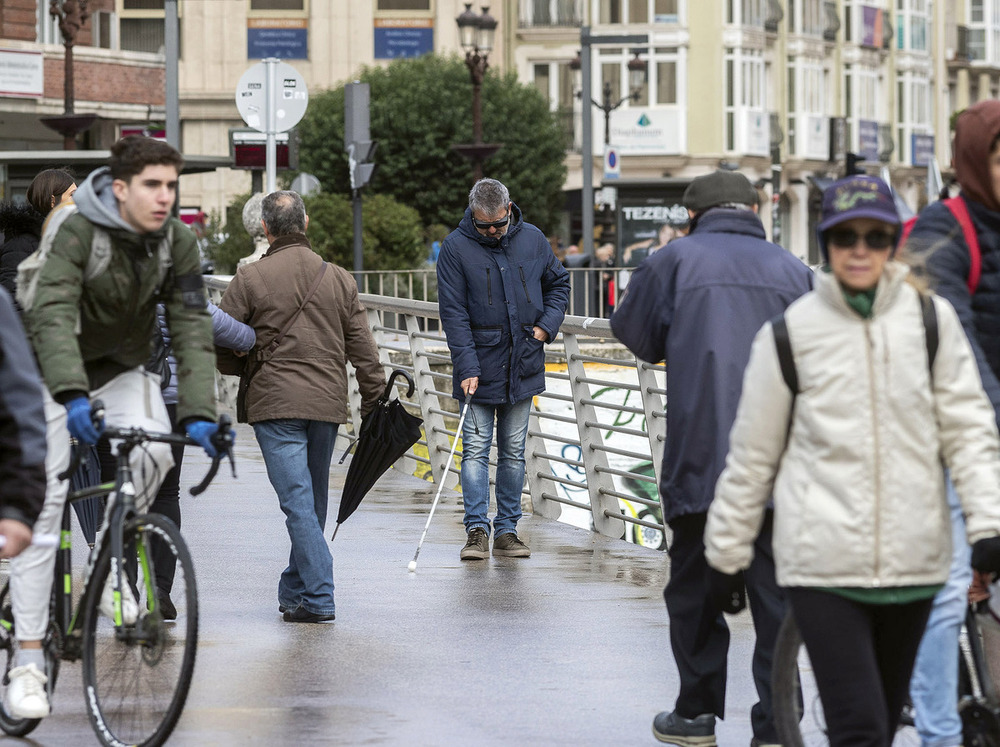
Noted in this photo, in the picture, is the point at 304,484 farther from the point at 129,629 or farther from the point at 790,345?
the point at 790,345

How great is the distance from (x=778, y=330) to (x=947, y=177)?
79.6m

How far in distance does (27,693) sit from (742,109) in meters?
61.3

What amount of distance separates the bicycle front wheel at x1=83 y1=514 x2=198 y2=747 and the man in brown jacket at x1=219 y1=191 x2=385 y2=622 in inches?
89.9

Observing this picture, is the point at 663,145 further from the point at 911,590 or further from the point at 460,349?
the point at 911,590

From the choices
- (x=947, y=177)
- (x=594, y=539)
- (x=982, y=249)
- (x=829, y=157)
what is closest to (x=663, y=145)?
(x=829, y=157)

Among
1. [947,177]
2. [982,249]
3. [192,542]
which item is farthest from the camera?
[947,177]

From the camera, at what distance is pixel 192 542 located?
1094cm

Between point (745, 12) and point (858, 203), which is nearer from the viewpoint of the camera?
point (858, 203)

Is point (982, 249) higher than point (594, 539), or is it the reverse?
point (982, 249)

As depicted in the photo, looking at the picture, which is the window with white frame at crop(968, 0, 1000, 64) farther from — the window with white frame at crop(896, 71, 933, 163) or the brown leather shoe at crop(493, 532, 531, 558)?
the brown leather shoe at crop(493, 532, 531, 558)

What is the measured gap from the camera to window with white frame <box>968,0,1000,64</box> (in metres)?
86.1

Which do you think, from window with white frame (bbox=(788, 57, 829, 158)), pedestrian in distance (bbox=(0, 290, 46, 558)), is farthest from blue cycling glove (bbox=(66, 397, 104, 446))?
window with white frame (bbox=(788, 57, 829, 158))

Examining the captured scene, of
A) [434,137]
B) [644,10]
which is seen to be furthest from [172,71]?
[644,10]

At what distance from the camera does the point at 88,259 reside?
6.07 metres
